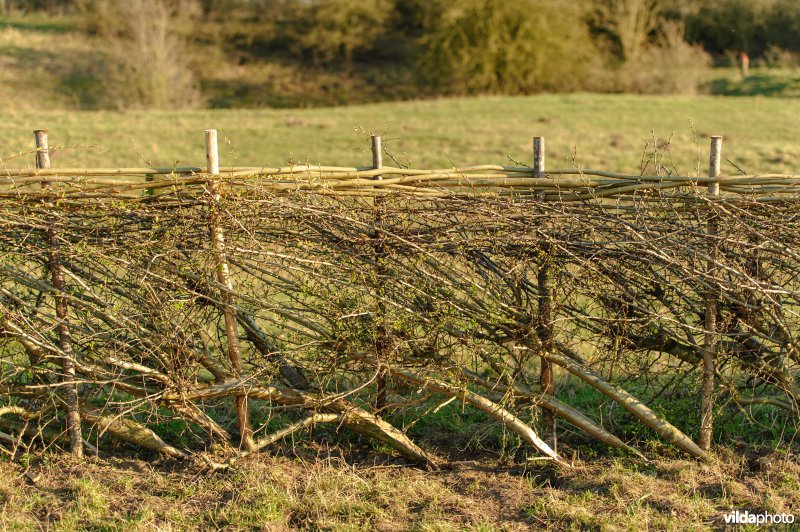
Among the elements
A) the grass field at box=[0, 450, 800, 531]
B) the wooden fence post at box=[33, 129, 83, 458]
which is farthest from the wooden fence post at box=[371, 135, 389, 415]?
the wooden fence post at box=[33, 129, 83, 458]

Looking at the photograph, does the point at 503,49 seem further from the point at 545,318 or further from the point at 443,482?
the point at 443,482

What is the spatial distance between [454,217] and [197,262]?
1.42 metres

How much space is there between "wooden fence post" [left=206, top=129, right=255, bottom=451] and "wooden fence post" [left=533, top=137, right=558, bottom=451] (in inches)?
66.3

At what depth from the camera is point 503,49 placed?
34.9 meters

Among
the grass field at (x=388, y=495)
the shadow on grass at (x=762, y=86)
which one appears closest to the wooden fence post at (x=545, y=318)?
the grass field at (x=388, y=495)

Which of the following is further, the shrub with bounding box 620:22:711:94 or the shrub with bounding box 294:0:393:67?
the shrub with bounding box 294:0:393:67

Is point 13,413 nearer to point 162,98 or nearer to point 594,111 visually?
point 594,111

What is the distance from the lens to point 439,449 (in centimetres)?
469

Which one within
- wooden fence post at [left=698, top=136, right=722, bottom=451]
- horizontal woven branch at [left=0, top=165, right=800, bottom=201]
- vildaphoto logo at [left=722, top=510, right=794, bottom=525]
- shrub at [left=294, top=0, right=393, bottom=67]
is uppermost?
shrub at [left=294, top=0, right=393, bottom=67]

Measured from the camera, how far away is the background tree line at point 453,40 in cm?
3306

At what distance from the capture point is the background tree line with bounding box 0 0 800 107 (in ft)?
108

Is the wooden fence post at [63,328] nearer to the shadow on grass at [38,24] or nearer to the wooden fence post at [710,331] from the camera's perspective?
the wooden fence post at [710,331]

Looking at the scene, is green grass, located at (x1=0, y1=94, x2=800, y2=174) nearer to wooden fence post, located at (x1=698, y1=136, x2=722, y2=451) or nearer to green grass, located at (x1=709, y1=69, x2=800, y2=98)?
green grass, located at (x1=709, y1=69, x2=800, y2=98)

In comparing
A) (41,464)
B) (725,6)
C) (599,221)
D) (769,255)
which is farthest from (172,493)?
(725,6)
